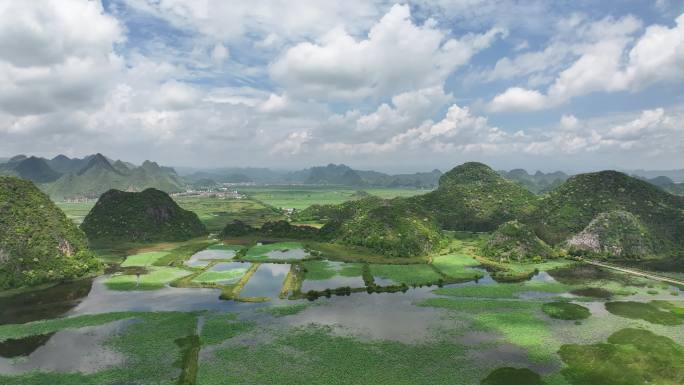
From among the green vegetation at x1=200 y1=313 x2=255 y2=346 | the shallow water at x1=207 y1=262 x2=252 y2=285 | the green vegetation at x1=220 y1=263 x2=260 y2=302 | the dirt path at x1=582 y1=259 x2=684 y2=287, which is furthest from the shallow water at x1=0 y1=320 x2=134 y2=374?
the dirt path at x1=582 y1=259 x2=684 y2=287

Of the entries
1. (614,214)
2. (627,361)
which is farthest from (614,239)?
(627,361)

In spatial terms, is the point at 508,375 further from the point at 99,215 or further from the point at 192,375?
the point at 99,215

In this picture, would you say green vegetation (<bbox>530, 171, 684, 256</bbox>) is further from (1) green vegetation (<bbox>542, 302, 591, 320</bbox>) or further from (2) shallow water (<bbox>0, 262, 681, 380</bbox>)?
(1) green vegetation (<bbox>542, 302, 591, 320</bbox>)

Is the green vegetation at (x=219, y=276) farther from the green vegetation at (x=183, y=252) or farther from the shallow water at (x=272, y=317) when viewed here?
the green vegetation at (x=183, y=252)

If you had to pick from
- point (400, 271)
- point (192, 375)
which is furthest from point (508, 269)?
point (192, 375)

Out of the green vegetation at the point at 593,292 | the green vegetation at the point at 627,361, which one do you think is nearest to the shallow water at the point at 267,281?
the green vegetation at the point at 627,361

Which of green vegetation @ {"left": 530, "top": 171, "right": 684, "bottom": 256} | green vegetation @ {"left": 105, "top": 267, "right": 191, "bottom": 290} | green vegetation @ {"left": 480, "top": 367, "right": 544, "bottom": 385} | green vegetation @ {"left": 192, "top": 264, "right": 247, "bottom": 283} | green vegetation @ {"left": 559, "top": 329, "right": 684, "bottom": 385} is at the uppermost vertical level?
green vegetation @ {"left": 530, "top": 171, "right": 684, "bottom": 256}
